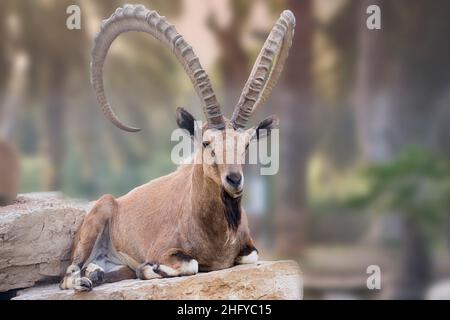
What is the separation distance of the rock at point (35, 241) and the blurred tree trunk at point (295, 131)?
749 cm

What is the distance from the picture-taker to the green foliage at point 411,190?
12.0 metres

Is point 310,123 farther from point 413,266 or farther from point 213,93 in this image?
point 213,93

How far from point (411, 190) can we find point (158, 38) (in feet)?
25.4

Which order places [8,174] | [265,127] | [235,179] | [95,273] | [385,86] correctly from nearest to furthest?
[235,179], [265,127], [95,273], [8,174], [385,86]

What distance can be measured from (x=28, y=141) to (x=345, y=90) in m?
6.72

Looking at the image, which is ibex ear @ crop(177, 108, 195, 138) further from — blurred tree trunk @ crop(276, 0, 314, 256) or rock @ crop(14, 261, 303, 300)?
blurred tree trunk @ crop(276, 0, 314, 256)

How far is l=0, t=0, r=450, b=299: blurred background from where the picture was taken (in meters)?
12.4

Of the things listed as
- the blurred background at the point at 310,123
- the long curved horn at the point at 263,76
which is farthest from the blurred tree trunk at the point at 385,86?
the long curved horn at the point at 263,76

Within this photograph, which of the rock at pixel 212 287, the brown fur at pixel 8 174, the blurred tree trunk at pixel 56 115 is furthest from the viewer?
the blurred tree trunk at pixel 56 115

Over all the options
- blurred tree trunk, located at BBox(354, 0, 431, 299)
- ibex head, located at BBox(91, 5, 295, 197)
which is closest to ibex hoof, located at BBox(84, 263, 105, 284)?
ibex head, located at BBox(91, 5, 295, 197)

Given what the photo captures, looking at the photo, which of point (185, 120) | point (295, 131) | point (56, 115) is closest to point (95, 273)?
point (185, 120)

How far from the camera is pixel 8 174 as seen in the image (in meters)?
6.25

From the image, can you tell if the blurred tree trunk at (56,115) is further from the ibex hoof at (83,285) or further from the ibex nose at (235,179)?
the ibex nose at (235,179)
